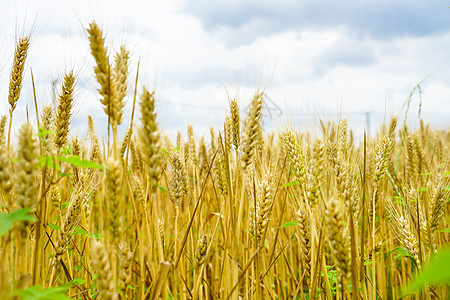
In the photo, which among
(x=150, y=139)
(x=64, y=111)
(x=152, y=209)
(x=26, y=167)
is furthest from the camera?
(x=64, y=111)

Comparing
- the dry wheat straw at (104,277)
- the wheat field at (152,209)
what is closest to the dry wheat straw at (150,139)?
the wheat field at (152,209)

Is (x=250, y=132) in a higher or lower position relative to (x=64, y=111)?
lower

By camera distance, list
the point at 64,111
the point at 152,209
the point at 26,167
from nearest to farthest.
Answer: the point at 26,167, the point at 152,209, the point at 64,111

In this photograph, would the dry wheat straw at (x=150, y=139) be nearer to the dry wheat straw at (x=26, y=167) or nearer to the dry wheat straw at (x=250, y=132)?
the dry wheat straw at (x=26, y=167)

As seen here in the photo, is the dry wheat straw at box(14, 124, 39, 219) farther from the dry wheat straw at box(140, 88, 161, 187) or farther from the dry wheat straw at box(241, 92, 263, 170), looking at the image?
the dry wheat straw at box(241, 92, 263, 170)

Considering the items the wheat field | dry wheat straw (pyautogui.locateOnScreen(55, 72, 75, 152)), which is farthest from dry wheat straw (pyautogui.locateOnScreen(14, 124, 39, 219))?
dry wheat straw (pyautogui.locateOnScreen(55, 72, 75, 152))

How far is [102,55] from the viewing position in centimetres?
145

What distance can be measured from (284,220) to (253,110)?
222cm

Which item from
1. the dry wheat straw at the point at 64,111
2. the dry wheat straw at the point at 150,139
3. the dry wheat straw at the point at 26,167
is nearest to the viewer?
the dry wheat straw at the point at 26,167

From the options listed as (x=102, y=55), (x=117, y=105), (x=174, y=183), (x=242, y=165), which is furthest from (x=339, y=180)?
(x=102, y=55)

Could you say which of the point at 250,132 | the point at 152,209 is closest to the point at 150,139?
the point at 152,209

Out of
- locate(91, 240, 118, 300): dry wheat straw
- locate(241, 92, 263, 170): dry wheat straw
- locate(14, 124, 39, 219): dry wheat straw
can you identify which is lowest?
locate(91, 240, 118, 300): dry wheat straw

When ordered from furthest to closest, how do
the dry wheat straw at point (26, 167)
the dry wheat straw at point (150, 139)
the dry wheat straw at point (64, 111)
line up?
the dry wheat straw at point (64, 111) → the dry wheat straw at point (150, 139) → the dry wheat straw at point (26, 167)

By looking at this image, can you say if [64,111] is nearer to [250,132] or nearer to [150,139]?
[150,139]
